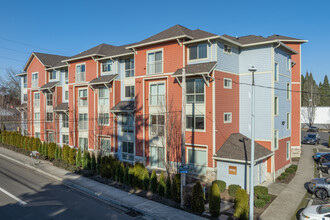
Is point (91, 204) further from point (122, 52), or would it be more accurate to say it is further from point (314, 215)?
point (122, 52)

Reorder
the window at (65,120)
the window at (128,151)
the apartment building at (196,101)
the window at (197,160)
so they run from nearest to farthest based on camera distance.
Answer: the apartment building at (196,101)
the window at (197,160)
the window at (128,151)
the window at (65,120)

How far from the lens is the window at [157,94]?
24939mm

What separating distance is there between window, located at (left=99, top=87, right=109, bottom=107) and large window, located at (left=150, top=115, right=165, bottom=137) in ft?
25.9

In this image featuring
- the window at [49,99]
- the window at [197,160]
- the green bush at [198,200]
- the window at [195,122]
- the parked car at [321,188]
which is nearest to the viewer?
the green bush at [198,200]

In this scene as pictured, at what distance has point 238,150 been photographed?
68.2ft

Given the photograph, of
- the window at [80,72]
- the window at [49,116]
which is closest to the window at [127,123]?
the window at [80,72]

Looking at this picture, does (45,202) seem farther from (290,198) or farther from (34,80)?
(34,80)

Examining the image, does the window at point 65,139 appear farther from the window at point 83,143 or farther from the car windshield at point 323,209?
the car windshield at point 323,209

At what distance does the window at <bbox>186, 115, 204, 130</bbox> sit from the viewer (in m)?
22.3

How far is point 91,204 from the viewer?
669 inches

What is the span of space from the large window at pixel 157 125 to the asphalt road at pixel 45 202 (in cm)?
913

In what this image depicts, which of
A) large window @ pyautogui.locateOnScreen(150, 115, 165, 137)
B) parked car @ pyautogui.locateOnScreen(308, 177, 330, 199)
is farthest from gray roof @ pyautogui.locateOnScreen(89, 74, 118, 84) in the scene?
parked car @ pyautogui.locateOnScreen(308, 177, 330, 199)

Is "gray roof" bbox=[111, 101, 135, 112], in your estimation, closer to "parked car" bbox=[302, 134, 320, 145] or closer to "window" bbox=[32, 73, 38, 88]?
"window" bbox=[32, 73, 38, 88]

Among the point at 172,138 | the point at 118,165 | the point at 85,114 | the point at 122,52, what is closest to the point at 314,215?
the point at 172,138
